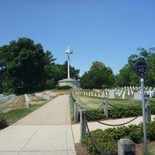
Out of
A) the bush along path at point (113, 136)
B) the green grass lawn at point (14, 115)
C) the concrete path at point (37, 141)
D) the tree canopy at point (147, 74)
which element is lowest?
the concrete path at point (37, 141)

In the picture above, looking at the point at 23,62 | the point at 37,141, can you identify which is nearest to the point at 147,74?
the point at 37,141

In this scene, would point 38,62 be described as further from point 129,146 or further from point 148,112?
point 129,146

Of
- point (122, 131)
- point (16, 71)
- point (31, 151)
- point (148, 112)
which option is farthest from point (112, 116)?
point (16, 71)

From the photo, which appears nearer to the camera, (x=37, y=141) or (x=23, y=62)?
(x=37, y=141)

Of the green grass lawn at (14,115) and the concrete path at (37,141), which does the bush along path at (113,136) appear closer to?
the concrete path at (37,141)

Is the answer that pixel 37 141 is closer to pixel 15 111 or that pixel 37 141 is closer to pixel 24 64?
pixel 15 111

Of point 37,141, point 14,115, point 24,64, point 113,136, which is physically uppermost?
point 24,64

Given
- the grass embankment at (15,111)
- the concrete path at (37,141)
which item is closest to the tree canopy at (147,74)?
the grass embankment at (15,111)

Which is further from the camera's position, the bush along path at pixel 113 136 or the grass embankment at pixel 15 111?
the grass embankment at pixel 15 111

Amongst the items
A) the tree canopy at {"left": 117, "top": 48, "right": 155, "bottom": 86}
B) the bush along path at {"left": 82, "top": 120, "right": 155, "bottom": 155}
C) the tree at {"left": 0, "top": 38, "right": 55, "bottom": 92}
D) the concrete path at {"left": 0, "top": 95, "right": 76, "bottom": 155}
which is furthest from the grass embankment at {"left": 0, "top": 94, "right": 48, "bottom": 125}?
the tree at {"left": 0, "top": 38, "right": 55, "bottom": 92}

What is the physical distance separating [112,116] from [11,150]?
8.25m

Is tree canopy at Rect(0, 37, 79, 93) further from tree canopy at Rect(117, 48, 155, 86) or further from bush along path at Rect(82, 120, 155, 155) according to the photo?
bush along path at Rect(82, 120, 155, 155)

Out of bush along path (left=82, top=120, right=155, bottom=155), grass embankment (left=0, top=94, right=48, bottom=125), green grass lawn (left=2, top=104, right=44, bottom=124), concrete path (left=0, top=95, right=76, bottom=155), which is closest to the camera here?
bush along path (left=82, top=120, right=155, bottom=155)

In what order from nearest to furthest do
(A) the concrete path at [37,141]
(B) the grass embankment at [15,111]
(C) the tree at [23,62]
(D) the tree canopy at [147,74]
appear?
(A) the concrete path at [37,141] < (B) the grass embankment at [15,111] < (D) the tree canopy at [147,74] < (C) the tree at [23,62]
